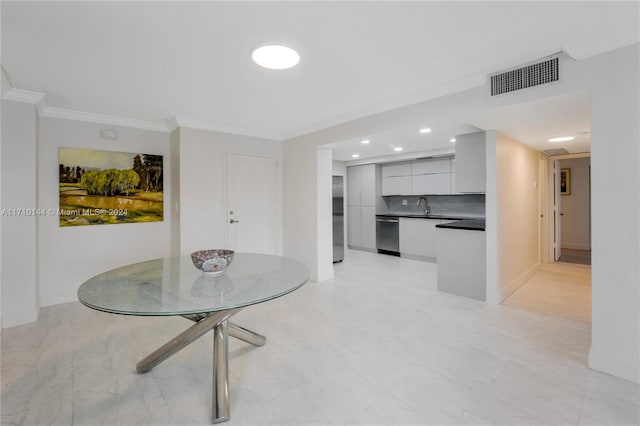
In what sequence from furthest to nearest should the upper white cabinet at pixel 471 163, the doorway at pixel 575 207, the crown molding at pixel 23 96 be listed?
the doorway at pixel 575 207, the upper white cabinet at pixel 471 163, the crown molding at pixel 23 96

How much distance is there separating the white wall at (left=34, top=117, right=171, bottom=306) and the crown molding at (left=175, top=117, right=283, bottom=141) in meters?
0.67

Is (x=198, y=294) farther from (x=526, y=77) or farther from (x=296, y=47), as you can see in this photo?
(x=526, y=77)

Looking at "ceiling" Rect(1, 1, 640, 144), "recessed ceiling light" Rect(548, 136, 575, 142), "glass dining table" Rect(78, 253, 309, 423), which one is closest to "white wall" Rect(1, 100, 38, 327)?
"ceiling" Rect(1, 1, 640, 144)

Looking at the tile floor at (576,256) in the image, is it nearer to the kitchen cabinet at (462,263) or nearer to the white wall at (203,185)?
the kitchen cabinet at (462,263)

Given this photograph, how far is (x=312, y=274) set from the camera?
14.9 feet

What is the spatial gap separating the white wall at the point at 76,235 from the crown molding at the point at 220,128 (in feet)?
2.19

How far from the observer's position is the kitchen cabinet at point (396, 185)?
645 cm

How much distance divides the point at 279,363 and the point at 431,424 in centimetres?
111

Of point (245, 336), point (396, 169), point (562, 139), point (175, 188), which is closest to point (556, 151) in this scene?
point (562, 139)

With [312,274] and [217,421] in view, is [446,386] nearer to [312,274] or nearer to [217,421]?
[217,421]

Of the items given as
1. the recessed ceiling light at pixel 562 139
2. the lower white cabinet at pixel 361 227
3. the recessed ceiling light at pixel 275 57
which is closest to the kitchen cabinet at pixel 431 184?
the lower white cabinet at pixel 361 227

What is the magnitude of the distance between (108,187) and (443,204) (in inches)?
238

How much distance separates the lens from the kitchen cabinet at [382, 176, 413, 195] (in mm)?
6445

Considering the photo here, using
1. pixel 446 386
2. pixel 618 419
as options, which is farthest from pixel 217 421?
pixel 618 419
